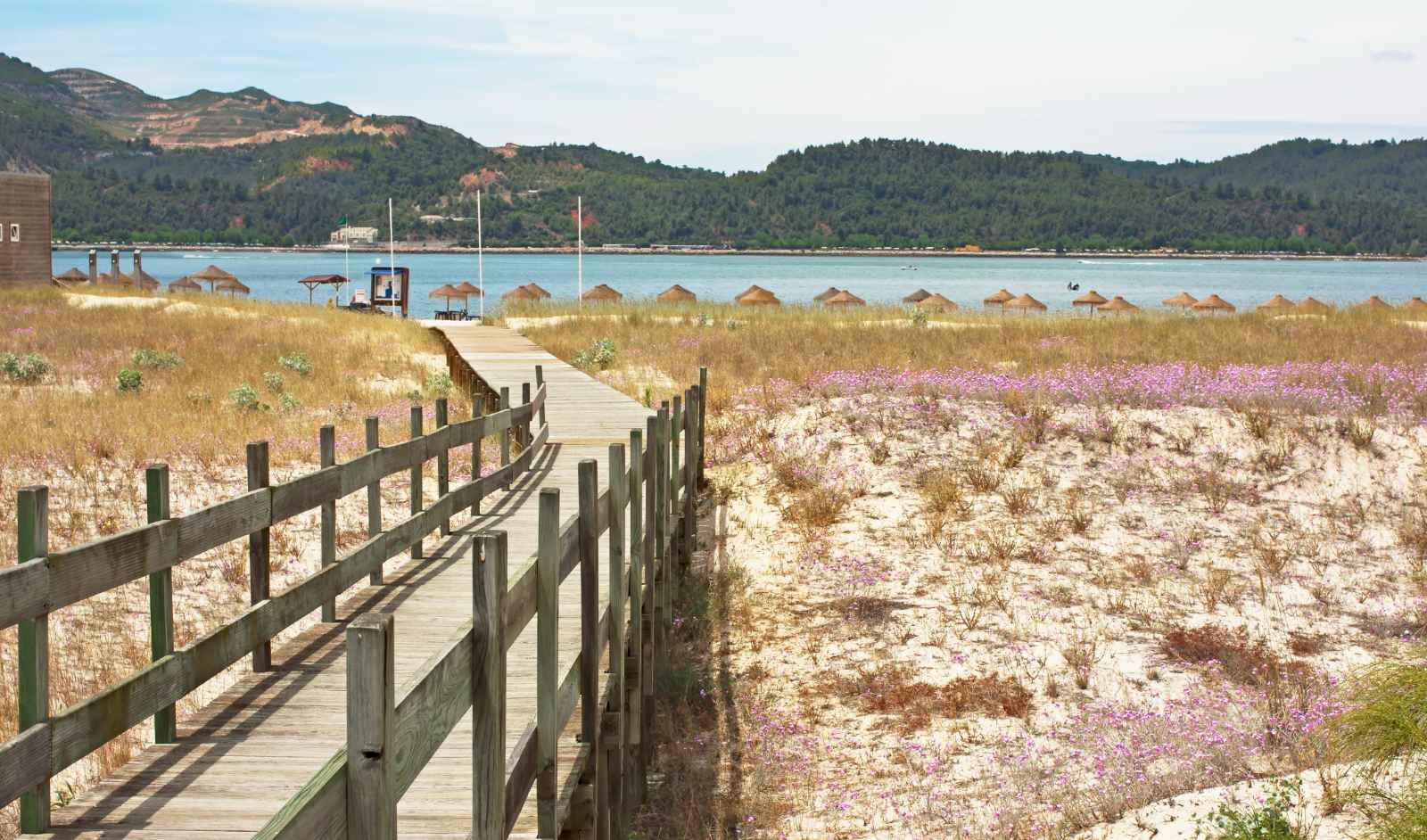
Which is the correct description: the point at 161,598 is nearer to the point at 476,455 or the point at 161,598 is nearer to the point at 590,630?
the point at 590,630

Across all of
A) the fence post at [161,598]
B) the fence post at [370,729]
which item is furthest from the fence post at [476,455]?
the fence post at [370,729]

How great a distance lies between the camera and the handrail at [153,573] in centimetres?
417

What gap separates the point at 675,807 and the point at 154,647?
128 inches

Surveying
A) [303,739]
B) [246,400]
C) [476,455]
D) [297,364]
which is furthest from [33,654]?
[297,364]

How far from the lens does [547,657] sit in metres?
4.41

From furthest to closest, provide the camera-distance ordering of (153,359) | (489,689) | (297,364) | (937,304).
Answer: (937,304)
(297,364)
(153,359)
(489,689)

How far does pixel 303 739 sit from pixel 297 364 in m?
20.0

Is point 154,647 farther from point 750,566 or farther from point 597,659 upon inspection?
point 750,566

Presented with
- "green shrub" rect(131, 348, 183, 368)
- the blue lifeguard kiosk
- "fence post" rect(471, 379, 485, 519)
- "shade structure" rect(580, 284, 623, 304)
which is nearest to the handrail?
"fence post" rect(471, 379, 485, 519)

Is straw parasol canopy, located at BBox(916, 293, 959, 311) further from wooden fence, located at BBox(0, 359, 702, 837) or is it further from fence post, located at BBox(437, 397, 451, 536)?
wooden fence, located at BBox(0, 359, 702, 837)

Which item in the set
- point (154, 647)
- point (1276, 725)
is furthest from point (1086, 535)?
point (154, 647)

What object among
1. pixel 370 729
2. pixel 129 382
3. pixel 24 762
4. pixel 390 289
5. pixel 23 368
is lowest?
pixel 129 382

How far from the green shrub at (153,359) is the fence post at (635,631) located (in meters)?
18.7

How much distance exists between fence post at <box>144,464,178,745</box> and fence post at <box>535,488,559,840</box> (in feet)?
5.92
